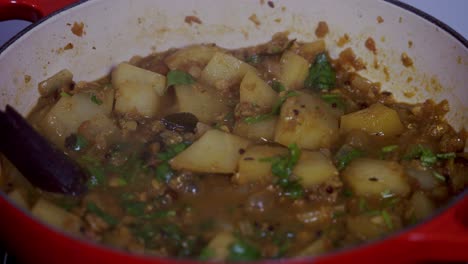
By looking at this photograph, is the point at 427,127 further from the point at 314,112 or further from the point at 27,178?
the point at 27,178

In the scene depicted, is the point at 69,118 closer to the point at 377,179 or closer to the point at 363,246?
the point at 377,179

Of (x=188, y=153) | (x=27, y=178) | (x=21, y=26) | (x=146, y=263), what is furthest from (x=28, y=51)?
(x=146, y=263)

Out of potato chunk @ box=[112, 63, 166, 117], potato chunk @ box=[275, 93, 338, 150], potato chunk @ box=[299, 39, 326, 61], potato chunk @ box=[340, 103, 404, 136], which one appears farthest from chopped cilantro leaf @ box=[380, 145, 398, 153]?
potato chunk @ box=[112, 63, 166, 117]

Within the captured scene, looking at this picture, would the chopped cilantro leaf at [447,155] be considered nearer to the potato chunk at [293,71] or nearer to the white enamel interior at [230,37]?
the white enamel interior at [230,37]

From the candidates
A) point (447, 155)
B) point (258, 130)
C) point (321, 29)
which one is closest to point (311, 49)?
point (321, 29)

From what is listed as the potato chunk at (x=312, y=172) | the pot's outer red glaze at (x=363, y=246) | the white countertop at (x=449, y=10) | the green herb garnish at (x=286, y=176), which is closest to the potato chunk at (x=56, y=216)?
the pot's outer red glaze at (x=363, y=246)
